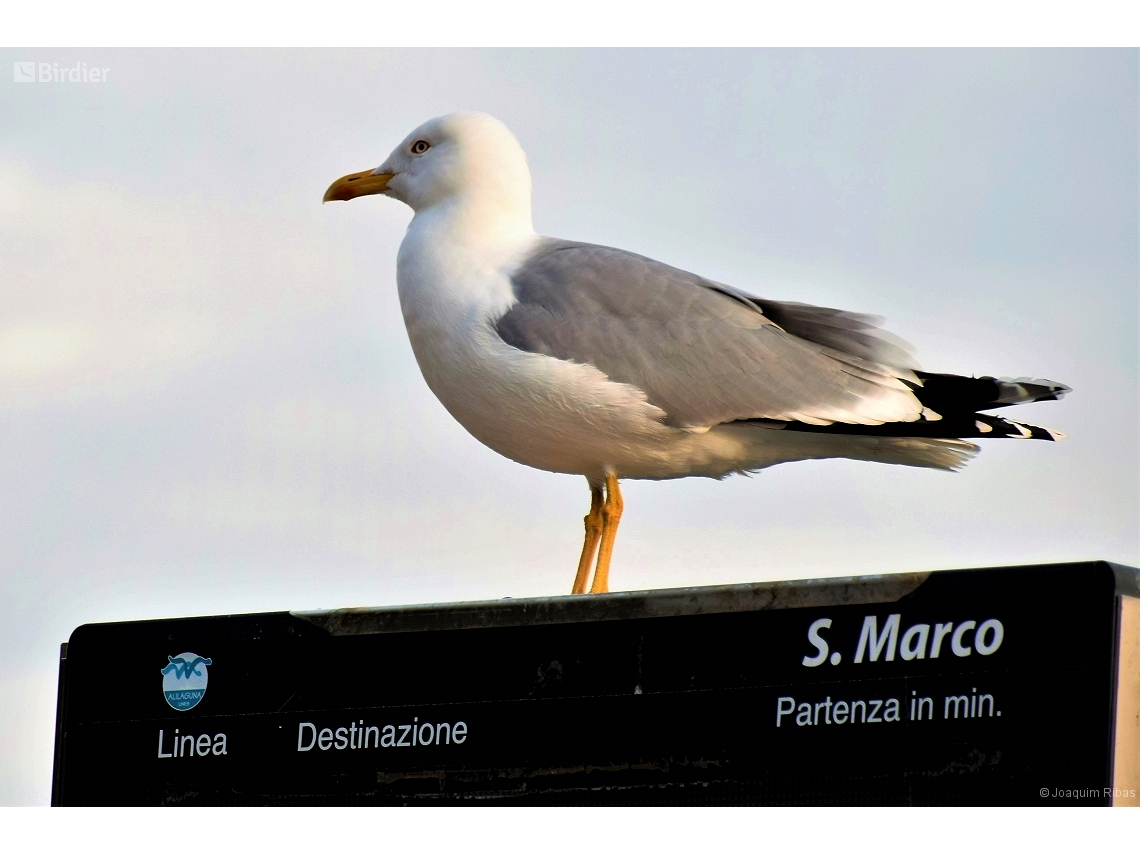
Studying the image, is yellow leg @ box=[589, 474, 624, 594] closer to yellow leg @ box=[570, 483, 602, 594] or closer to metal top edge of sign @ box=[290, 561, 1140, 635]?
yellow leg @ box=[570, 483, 602, 594]

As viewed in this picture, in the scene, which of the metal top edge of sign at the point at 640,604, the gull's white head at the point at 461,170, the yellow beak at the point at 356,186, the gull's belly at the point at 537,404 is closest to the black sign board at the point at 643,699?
the metal top edge of sign at the point at 640,604

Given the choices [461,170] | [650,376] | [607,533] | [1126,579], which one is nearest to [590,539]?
[607,533]

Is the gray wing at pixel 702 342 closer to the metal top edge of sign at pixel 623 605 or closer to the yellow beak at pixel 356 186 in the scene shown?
the yellow beak at pixel 356 186

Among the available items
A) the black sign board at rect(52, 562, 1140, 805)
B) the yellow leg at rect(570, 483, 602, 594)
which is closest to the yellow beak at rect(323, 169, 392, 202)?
the yellow leg at rect(570, 483, 602, 594)

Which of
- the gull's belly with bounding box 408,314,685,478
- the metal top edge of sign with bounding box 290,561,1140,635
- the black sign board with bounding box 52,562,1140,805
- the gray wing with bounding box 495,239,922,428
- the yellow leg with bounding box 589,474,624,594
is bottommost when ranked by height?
the black sign board with bounding box 52,562,1140,805

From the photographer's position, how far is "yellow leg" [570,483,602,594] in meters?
6.17

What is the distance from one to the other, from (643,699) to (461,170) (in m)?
2.97

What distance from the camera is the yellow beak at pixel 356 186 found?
6.72m

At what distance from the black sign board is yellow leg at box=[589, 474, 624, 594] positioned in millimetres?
1632

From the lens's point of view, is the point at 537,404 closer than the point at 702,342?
Yes

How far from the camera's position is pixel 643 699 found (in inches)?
161

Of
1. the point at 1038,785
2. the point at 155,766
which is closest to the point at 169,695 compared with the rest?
the point at 155,766

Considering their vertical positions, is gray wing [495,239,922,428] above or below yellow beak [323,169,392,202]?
below

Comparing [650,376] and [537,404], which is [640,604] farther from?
[650,376]
